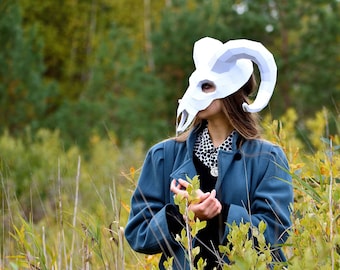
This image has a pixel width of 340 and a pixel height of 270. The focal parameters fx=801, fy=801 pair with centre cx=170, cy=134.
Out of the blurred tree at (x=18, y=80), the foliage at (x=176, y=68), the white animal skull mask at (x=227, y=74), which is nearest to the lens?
the white animal skull mask at (x=227, y=74)

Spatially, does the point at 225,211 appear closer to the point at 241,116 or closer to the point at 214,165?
the point at 214,165

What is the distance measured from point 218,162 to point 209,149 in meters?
0.10

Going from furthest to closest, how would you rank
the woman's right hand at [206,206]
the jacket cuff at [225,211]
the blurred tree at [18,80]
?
1. the blurred tree at [18,80]
2. the jacket cuff at [225,211]
3. the woman's right hand at [206,206]

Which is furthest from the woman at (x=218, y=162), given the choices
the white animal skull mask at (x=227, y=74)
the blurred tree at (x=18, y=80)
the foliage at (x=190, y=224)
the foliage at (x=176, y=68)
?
the foliage at (x=176, y=68)

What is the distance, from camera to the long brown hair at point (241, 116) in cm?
246

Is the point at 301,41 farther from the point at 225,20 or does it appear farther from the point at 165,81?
the point at 165,81

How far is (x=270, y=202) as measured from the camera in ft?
7.61

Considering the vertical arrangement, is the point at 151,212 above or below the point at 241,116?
below

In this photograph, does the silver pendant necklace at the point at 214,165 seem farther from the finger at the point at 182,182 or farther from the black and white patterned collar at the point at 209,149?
the finger at the point at 182,182

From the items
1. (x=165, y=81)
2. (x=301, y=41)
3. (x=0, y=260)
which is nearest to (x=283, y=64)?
(x=301, y=41)

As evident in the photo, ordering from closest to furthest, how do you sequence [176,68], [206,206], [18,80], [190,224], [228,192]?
[190,224], [206,206], [228,192], [18,80], [176,68]

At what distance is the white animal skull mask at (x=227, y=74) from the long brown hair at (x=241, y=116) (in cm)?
5

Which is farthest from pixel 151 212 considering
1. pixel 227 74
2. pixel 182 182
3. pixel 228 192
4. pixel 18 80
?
pixel 18 80

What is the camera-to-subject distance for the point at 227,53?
2406 mm
